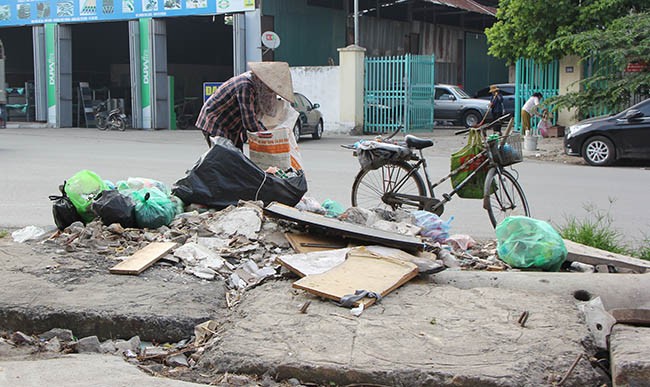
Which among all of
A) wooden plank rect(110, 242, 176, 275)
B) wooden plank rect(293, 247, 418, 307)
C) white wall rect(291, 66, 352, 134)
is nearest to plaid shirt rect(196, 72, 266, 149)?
wooden plank rect(110, 242, 176, 275)

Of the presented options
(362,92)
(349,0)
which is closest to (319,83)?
(362,92)

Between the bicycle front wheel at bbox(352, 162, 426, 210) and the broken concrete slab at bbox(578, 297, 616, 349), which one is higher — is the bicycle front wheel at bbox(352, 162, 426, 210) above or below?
above

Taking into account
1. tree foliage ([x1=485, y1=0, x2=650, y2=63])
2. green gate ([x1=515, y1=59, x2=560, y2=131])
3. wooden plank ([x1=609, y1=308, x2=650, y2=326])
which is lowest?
wooden plank ([x1=609, y1=308, x2=650, y2=326])

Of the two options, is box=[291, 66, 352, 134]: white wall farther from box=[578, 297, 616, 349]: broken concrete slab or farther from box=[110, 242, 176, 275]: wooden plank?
box=[578, 297, 616, 349]: broken concrete slab

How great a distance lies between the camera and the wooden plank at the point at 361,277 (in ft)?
15.7

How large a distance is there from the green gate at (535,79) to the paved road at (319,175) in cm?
240

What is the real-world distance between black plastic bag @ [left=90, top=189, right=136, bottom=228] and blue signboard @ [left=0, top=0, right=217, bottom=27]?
2062 centimetres

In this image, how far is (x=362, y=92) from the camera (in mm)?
24703

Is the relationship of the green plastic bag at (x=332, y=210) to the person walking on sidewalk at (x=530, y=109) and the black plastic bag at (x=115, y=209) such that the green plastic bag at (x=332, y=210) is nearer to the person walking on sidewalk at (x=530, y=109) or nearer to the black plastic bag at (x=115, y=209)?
the black plastic bag at (x=115, y=209)

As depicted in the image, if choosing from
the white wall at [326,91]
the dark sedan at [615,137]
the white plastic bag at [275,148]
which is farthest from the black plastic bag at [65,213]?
the white wall at [326,91]

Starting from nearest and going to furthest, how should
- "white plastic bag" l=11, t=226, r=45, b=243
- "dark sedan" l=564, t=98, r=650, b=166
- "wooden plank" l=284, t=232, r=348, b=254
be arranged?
1. "wooden plank" l=284, t=232, r=348, b=254
2. "white plastic bag" l=11, t=226, r=45, b=243
3. "dark sedan" l=564, t=98, r=650, b=166

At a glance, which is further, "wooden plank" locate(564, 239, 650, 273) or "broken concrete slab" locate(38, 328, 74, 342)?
"wooden plank" locate(564, 239, 650, 273)

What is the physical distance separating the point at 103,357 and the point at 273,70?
403cm

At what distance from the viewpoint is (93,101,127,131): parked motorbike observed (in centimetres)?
2738
